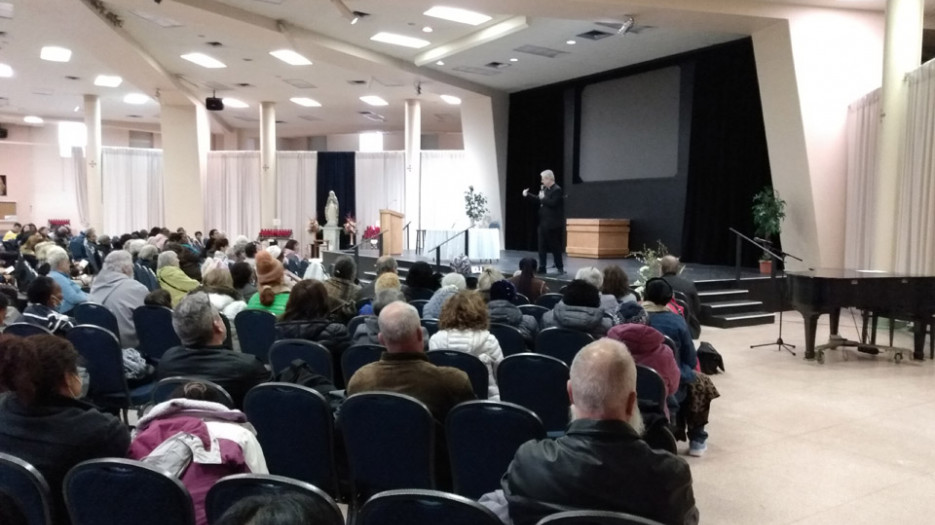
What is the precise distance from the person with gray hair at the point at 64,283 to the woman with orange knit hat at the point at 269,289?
1400 mm

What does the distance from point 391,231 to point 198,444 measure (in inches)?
542

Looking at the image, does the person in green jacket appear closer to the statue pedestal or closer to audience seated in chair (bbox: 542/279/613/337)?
audience seated in chair (bbox: 542/279/613/337)

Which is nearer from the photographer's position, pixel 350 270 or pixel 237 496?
pixel 237 496

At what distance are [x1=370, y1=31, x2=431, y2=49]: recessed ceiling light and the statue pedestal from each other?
7.11 m

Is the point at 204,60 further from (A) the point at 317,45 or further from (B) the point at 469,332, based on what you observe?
(B) the point at 469,332

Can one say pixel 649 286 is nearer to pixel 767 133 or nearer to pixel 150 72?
pixel 767 133

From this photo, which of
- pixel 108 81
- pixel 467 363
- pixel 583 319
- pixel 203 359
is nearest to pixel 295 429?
pixel 203 359

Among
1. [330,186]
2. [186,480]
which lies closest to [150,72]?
[330,186]

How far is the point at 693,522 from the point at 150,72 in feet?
48.5

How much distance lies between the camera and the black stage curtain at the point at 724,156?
11.7 metres

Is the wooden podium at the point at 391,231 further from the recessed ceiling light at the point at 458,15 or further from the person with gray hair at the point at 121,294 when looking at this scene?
the person with gray hair at the point at 121,294

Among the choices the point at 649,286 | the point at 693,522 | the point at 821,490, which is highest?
the point at 649,286

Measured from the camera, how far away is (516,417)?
2.48m

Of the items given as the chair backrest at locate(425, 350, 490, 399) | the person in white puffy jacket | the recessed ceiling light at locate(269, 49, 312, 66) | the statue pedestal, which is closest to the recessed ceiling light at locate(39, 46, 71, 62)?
the recessed ceiling light at locate(269, 49, 312, 66)
